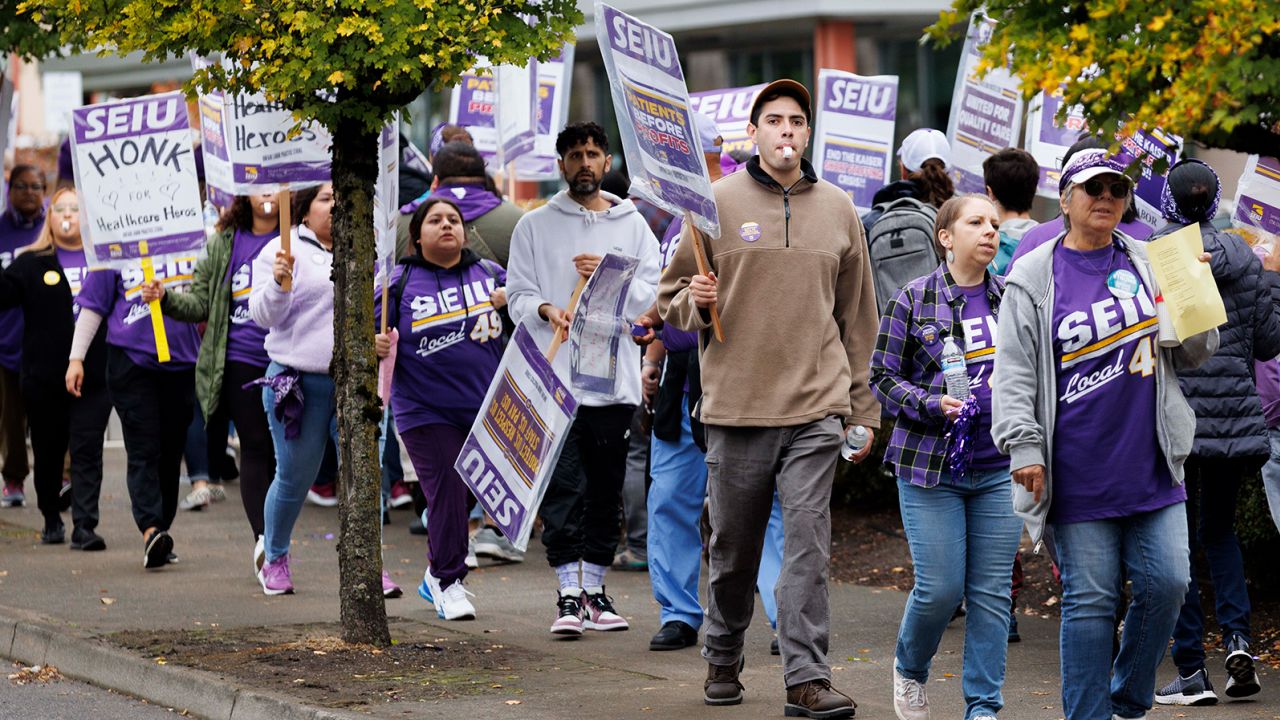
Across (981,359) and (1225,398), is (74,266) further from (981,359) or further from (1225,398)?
(1225,398)

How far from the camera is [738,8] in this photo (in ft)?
96.5

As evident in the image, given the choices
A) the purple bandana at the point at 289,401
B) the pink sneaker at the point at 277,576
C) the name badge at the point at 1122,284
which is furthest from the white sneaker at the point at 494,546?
the name badge at the point at 1122,284

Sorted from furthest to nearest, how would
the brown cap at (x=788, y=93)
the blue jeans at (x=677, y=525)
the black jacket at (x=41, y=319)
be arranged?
the black jacket at (x=41, y=319)
the blue jeans at (x=677, y=525)
the brown cap at (x=788, y=93)

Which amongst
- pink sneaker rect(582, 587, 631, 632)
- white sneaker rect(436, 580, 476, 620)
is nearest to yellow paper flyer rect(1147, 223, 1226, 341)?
pink sneaker rect(582, 587, 631, 632)

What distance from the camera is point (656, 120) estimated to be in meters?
6.50

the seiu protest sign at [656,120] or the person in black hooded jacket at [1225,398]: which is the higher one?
the seiu protest sign at [656,120]

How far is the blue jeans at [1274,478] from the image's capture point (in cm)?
742

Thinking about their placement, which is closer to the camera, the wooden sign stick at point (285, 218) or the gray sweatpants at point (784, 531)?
the gray sweatpants at point (784, 531)

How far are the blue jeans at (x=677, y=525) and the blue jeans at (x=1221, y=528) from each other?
6.00 feet

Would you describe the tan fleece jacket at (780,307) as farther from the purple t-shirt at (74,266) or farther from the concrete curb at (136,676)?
the purple t-shirt at (74,266)

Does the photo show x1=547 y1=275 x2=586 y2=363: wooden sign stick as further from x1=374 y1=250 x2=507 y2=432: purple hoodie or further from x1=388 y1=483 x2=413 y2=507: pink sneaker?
x1=388 y1=483 x2=413 y2=507: pink sneaker

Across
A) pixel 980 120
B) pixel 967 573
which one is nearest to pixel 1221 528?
pixel 967 573

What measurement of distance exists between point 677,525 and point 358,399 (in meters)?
1.51

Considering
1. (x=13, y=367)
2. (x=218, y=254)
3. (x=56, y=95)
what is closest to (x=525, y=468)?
(x=218, y=254)
